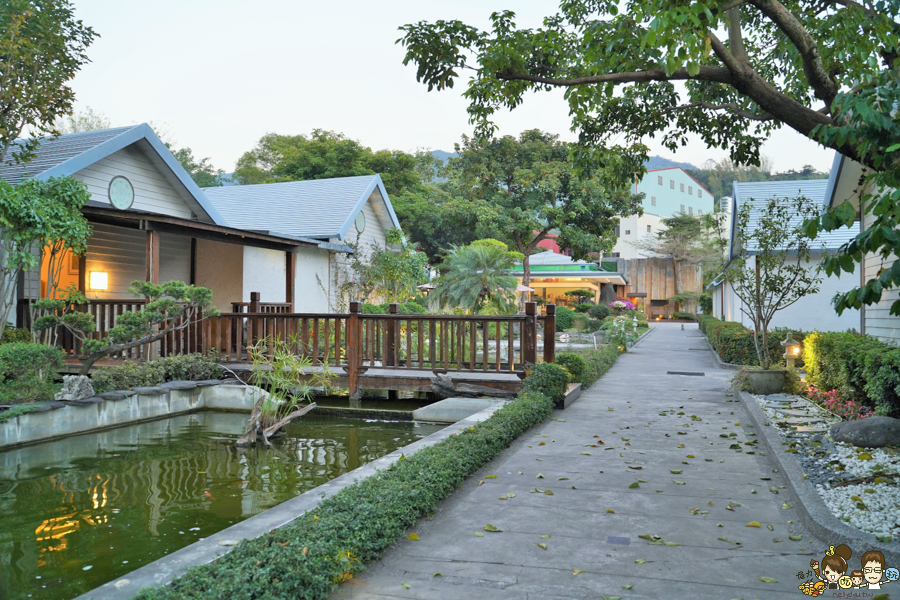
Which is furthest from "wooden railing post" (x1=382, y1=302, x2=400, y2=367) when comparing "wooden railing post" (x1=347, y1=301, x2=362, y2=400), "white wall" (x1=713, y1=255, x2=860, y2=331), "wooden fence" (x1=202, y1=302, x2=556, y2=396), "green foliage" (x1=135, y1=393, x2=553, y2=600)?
"white wall" (x1=713, y1=255, x2=860, y2=331)

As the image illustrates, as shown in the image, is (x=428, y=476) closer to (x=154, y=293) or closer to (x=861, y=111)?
(x=861, y=111)

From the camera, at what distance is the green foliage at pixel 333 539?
272 cm

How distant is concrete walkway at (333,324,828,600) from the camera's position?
3.10m

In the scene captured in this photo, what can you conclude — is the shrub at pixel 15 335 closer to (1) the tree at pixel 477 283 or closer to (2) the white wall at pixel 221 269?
(2) the white wall at pixel 221 269

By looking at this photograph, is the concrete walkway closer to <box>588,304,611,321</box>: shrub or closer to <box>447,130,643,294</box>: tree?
<box>447,130,643,294</box>: tree

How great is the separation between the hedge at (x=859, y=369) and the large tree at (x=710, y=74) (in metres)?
1.61

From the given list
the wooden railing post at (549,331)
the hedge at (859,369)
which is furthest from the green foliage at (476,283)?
the hedge at (859,369)

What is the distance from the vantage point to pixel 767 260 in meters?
9.98

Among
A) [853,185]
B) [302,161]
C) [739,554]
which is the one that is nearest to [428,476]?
[739,554]

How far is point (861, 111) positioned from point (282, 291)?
14244mm

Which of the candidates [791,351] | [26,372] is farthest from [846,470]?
[26,372]

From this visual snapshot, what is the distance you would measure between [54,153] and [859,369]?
12160 millimetres

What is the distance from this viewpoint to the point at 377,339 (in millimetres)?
9984

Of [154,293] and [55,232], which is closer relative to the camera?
[55,232]
